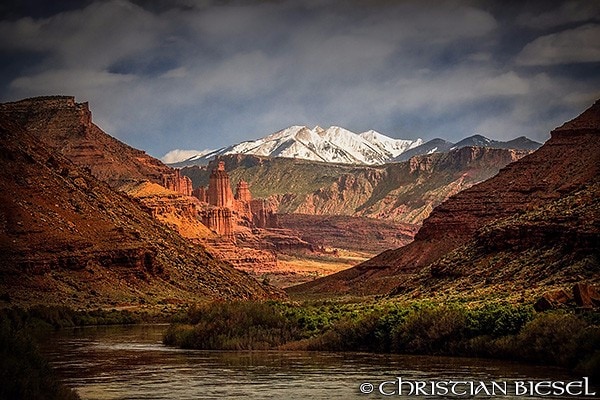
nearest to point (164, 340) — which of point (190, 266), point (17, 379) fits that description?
point (17, 379)

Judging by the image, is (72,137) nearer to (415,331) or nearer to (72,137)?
(72,137)

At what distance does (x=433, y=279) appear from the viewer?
89.4m

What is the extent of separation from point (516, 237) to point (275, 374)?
39087mm

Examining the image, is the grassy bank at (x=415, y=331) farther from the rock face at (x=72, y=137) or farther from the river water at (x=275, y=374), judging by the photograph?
the rock face at (x=72, y=137)

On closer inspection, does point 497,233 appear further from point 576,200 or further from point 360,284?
point 360,284

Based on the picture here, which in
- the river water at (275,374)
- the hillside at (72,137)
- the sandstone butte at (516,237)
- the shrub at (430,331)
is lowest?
the river water at (275,374)

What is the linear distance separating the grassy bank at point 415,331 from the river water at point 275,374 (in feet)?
3.82

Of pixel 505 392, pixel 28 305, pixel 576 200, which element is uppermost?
pixel 576 200

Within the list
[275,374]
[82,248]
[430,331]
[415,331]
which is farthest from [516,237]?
[82,248]

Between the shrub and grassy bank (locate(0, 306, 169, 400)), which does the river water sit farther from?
grassy bank (locate(0, 306, 169, 400))

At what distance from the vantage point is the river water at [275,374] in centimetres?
3984

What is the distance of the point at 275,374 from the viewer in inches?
1842

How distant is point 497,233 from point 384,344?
31.7m

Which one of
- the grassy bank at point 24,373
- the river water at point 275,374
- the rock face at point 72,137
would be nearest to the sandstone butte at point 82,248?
the river water at point 275,374
